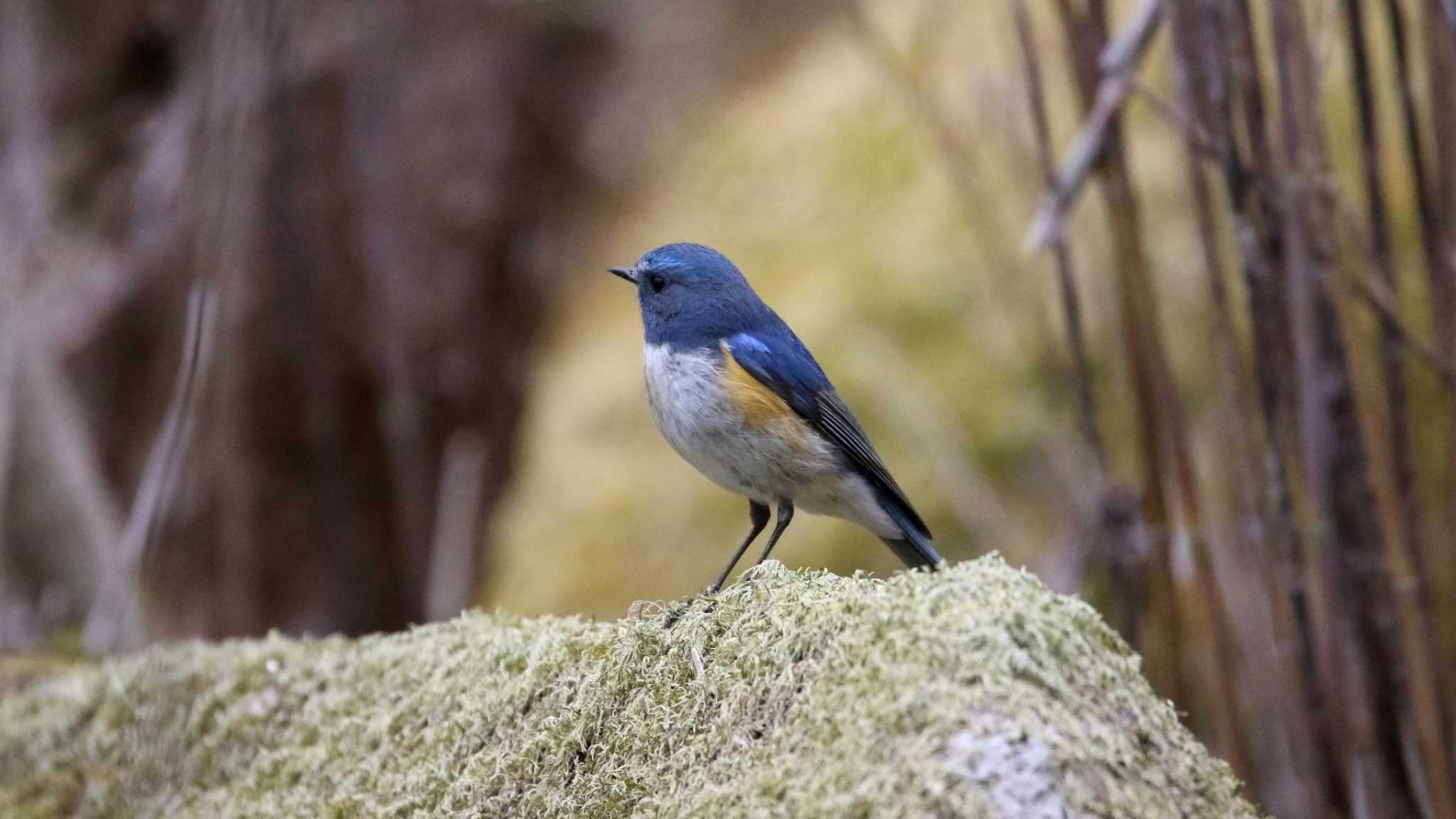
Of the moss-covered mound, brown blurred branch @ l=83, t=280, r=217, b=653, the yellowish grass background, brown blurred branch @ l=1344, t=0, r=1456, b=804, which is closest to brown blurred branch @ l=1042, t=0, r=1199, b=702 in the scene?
brown blurred branch @ l=1344, t=0, r=1456, b=804

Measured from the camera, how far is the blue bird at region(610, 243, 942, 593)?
307 cm

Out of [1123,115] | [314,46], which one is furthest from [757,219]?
[1123,115]

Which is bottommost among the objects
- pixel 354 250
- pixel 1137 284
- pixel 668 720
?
pixel 668 720

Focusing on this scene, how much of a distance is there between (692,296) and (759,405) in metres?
0.43

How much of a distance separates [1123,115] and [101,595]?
337cm

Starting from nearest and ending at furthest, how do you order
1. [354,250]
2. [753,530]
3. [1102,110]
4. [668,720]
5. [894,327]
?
[668,720], [1102,110], [753,530], [894,327], [354,250]

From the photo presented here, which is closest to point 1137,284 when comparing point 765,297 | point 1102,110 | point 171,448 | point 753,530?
point 1102,110

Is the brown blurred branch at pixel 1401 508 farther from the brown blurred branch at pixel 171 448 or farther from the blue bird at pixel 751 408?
the brown blurred branch at pixel 171 448

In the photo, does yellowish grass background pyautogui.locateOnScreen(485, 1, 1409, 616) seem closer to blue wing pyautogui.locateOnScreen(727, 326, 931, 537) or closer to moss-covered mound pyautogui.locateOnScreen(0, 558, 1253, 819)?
blue wing pyautogui.locateOnScreen(727, 326, 931, 537)

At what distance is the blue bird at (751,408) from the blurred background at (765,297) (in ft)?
1.83

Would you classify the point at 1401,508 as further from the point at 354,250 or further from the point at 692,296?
the point at 354,250

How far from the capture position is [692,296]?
338 cm

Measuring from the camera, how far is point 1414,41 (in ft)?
16.5

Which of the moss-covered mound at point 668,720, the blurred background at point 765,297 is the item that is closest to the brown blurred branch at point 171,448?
the blurred background at point 765,297
